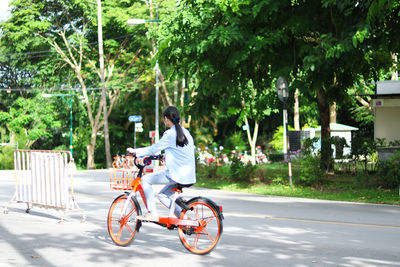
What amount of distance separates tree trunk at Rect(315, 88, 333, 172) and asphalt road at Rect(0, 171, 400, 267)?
6565 mm

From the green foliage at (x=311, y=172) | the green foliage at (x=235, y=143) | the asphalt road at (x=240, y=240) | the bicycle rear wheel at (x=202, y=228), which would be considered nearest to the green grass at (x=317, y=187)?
the green foliage at (x=311, y=172)

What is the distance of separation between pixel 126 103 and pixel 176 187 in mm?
43445

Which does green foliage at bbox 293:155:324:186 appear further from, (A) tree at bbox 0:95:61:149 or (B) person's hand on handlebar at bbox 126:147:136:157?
(A) tree at bbox 0:95:61:149

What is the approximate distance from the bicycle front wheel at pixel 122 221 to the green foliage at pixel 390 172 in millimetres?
9525

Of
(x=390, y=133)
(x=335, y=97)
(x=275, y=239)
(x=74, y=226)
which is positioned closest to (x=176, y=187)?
(x=275, y=239)

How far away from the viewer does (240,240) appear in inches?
349

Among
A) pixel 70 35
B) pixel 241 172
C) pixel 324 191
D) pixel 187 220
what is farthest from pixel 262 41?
pixel 70 35

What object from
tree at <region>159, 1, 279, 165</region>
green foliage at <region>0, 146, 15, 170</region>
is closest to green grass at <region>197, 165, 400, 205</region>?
tree at <region>159, 1, 279, 165</region>

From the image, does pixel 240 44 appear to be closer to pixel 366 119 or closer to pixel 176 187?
pixel 176 187

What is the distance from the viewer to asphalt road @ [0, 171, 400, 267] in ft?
24.2

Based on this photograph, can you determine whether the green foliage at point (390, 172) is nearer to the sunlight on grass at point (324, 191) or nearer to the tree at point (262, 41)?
the sunlight on grass at point (324, 191)

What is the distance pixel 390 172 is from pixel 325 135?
549cm

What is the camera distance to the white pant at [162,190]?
7891 millimetres

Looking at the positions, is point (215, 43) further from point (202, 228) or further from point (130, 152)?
point (202, 228)
